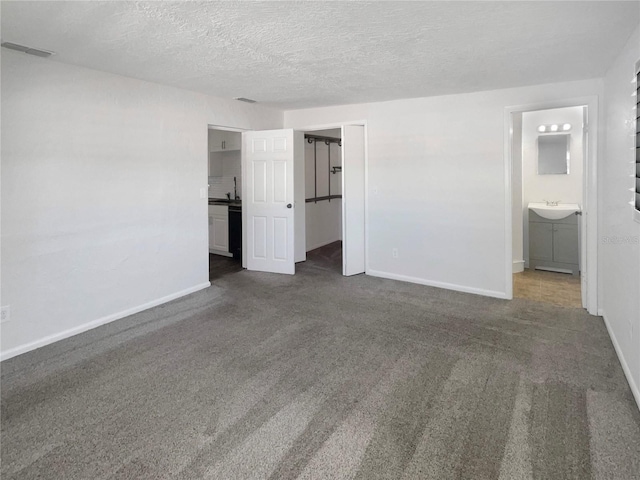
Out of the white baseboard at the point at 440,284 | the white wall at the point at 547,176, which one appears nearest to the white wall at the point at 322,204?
the white baseboard at the point at 440,284

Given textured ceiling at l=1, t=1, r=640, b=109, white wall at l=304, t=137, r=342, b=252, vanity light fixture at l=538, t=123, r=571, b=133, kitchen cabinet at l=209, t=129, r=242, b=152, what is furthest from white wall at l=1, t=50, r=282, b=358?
vanity light fixture at l=538, t=123, r=571, b=133

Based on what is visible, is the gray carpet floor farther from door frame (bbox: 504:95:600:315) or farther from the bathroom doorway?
the bathroom doorway

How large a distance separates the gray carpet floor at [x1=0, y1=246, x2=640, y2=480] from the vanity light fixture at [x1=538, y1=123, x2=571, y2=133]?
3084mm

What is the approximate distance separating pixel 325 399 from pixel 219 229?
186 inches

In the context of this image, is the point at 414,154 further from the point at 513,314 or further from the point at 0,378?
the point at 0,378

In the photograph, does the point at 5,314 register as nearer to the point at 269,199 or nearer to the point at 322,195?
the point at 269,199

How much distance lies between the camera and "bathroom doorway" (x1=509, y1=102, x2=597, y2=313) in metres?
5.20

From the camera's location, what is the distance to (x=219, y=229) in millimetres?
6551

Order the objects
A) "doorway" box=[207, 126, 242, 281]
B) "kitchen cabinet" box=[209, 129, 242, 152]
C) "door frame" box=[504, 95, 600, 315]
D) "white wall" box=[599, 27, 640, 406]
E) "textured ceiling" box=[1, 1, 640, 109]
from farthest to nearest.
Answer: "kitchen cabinet" box=[209, 129, 242, 152]
"doorway" box=[207, 126, 242, 281]
"door frame" box=[504, 95, 600, 315]
"white wall" box=[599, 27, 640, 406]
"textured ceiling" box=[1, 1, 640, 109]

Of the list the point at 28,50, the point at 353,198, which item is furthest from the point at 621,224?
the point at 28,50

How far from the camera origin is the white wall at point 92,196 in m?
2.93

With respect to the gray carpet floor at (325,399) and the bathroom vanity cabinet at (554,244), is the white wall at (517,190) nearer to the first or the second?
the bathroom vanity cabinet at (554,244)

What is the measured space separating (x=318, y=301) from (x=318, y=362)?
143 centimetres

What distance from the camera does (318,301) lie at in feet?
13.7
